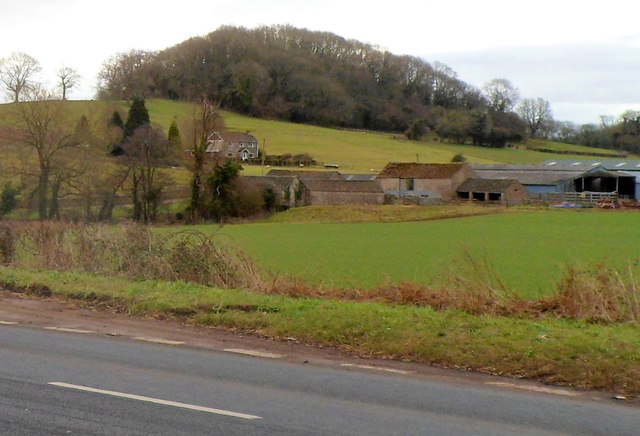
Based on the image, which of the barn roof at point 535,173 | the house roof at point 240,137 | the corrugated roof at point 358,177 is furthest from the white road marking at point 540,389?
the house roof at point 240,137

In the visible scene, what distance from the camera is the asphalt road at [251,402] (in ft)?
24.0

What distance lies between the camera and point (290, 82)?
6260 inches

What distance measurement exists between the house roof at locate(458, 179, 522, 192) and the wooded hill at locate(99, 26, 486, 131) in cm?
6324

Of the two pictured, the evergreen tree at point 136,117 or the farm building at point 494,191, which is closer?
the farm building at point 494,191

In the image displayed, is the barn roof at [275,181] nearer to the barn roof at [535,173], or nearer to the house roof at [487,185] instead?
the house roof at [487,185]

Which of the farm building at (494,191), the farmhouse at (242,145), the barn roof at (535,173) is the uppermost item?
the farmhouse at (242,145)

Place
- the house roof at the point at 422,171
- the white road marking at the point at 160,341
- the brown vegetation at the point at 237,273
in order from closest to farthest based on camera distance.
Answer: the white road marking at the point at 160,341 → the brown vegetation at the point at 237,273 → the house roof at the point at 422,171

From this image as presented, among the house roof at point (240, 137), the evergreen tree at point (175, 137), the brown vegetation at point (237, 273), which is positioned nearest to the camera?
the brown vegetation at point (237, 273)

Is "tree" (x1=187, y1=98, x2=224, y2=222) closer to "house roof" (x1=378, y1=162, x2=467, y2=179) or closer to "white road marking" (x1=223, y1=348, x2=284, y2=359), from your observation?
"house roof" (x1=378, y1=162, x2=467, y2=179)

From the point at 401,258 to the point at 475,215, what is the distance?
43695mm

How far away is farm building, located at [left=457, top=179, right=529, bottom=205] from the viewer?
298 feet

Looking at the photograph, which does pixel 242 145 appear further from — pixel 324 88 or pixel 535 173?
pixel 535 173

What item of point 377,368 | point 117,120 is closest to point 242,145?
point 117,120

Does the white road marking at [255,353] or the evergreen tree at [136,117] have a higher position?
the evergreen tree at [136,117]
